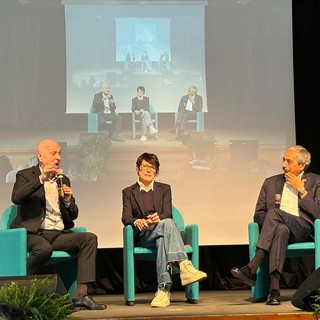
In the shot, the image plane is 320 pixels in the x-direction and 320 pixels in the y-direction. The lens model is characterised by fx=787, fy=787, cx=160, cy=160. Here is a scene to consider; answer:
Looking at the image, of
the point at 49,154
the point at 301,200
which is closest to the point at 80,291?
the point at 49,154

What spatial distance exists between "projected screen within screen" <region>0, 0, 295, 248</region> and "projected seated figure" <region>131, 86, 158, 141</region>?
0.12 feet

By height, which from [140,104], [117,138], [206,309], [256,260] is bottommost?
[206,309]

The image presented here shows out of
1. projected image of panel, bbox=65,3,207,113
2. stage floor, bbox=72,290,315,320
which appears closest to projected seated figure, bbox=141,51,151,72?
projected image of panel, bbox=65,3,207,113

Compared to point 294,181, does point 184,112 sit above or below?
above

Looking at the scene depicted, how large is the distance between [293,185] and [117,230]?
1462 mm

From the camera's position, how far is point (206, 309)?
4551mm

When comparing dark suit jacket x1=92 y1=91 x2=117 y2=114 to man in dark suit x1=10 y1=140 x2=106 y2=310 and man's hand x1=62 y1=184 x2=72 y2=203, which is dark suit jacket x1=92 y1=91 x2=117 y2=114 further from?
man's hand x1=62 y1=184 x2=72 y2=203

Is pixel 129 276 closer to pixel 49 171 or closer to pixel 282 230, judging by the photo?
pixel 49 171

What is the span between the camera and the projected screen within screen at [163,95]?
574cm

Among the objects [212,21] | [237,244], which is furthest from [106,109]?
[237,244]

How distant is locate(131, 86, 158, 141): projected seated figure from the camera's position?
19.1ft

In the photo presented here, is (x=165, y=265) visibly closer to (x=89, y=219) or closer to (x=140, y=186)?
(x=140, y=186)

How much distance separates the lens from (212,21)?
233 inches

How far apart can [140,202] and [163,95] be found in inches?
43.1
